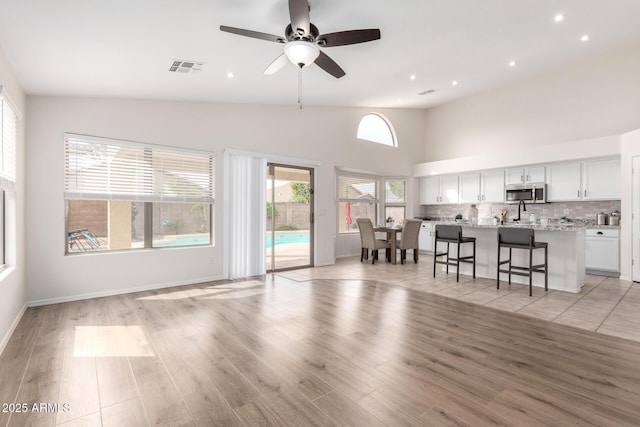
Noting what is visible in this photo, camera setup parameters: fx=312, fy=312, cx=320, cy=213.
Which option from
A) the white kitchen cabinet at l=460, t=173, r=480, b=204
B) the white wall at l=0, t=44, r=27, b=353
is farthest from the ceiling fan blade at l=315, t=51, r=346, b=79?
the white kitchen cabinet at l=460, t=173, r=480, b=204

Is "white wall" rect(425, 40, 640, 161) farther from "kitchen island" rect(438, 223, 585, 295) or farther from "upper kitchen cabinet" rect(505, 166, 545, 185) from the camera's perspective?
"kitchen island" rect(438, 223, 585, 295)

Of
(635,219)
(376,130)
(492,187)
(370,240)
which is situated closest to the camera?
(635,219)

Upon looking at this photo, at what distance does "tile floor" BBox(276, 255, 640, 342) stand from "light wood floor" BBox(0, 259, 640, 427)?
12.7 inches

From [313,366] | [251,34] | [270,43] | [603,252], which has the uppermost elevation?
[270,43]

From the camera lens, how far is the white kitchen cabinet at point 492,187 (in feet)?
24.6

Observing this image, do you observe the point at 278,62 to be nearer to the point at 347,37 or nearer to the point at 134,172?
the point at 347,37

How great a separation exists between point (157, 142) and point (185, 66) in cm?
151

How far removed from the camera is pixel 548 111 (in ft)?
22.5

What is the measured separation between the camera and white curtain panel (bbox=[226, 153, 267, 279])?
5.61 m

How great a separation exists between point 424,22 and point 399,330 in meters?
3.66

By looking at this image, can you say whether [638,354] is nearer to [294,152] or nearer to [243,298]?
[243,298]

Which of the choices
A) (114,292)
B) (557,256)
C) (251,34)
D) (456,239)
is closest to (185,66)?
(251,34)

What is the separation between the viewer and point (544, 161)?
6555 millimetres

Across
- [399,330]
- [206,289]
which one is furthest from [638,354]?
[206,289]
